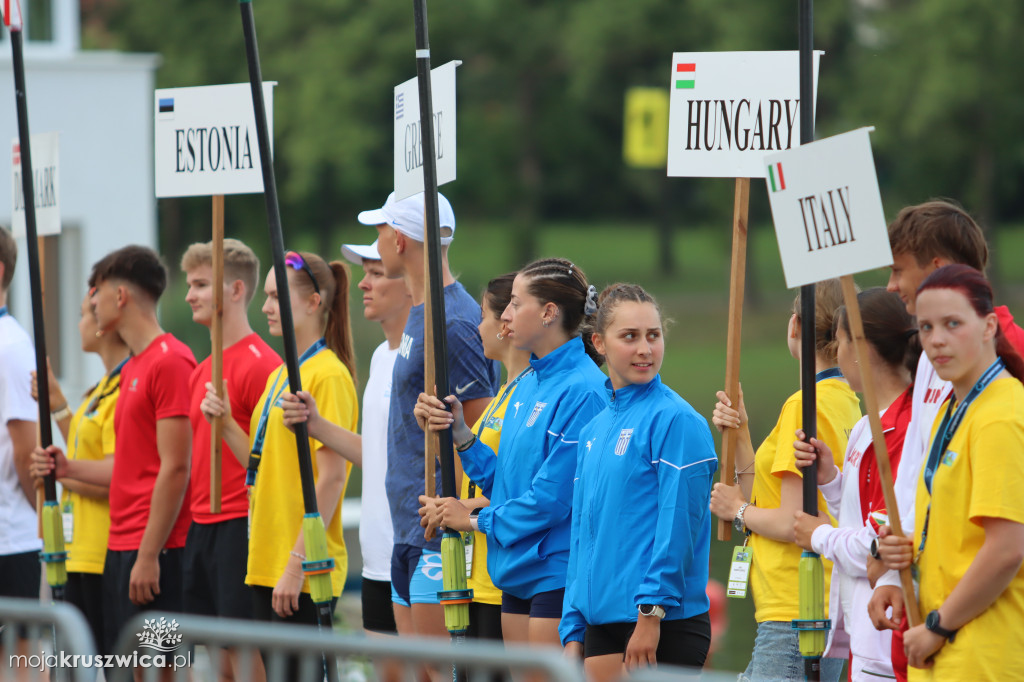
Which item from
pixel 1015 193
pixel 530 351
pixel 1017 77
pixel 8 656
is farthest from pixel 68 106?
pixel 1015 193

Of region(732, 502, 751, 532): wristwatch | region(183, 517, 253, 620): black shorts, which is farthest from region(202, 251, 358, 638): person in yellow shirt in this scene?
region(732, 502, 751, 532): wristwatch

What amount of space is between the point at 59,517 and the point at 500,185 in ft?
96.9

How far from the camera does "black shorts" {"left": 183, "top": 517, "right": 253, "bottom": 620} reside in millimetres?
5504

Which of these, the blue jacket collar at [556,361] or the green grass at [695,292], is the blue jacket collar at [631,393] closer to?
the blue jacket collar at [556,361]

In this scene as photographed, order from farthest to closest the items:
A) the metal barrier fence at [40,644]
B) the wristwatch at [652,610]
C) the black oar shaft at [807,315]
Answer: the wristwatch at [652,610] < the black oar shaft at [807,315] < the metal barrier fence at [40,644]

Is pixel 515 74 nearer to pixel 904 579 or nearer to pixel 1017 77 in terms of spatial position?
pixel 1017 77

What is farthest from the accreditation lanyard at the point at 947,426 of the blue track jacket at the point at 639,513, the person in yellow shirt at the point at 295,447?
the person in yellow shirt at the point at 295,447

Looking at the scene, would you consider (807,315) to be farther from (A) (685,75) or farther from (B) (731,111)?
(A) (685,75)

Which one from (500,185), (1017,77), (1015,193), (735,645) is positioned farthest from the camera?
(500,185)

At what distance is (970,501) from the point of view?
3455 millimetres

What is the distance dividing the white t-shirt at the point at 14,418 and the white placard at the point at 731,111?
10.9 ft

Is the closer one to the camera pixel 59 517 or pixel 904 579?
pixel 904 579

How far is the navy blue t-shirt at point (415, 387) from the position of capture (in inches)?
203

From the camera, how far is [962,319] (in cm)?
347
